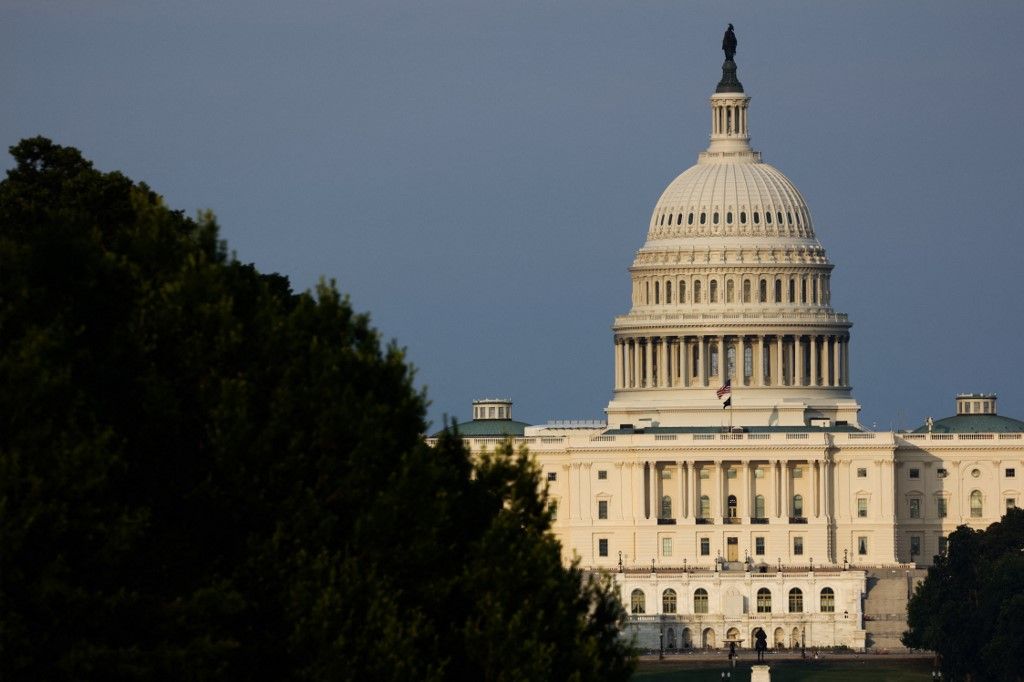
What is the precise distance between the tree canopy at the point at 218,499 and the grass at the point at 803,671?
9539 cm

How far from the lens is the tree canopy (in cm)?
7369

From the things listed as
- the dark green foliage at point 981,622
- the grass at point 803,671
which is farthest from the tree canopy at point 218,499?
the grass at point 803,671

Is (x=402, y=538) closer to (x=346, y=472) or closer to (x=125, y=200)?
(x=346, y=472)

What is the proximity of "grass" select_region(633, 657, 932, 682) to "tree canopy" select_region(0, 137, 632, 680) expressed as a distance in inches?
3755

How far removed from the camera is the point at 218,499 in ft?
255

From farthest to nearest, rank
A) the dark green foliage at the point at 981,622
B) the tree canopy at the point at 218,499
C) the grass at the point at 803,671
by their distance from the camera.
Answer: the grass at the point at 803,671
the dark green foliage at the point at 981,622
the tree canopy at the point at 218,499

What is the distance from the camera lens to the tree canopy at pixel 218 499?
242 feet

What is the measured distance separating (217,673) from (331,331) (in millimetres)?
11815

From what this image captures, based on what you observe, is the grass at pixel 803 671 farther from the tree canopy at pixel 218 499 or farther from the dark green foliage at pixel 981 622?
the tree canopy at pixel 218 499

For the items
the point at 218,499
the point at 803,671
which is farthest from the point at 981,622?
the point at 218,499

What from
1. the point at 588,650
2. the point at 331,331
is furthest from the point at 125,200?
the point at 588,650

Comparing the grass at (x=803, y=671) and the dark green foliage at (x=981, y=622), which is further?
the grass at (x=803, y=671)

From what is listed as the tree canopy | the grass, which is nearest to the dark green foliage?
the grass

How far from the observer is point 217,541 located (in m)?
78.1
